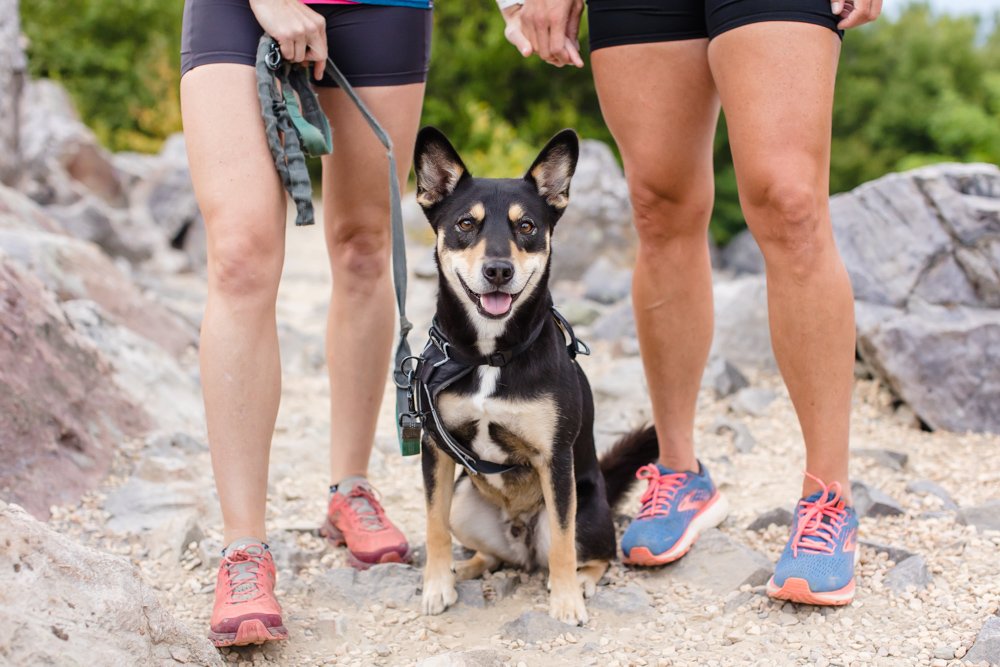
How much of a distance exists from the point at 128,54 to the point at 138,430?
1283 centimetres

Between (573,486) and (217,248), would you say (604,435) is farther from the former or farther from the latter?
(217,248)

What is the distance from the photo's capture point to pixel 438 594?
10.0 feet

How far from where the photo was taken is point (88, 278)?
18.1ft

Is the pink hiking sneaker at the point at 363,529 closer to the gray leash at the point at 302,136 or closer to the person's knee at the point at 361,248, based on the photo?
the gray leash at the point at 302,136

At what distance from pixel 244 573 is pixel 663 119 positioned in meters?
1.81

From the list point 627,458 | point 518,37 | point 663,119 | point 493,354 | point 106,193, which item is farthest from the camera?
point 106,193

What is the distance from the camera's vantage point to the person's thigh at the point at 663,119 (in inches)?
118

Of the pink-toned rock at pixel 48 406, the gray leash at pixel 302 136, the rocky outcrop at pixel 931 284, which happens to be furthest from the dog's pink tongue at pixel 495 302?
the rocky outcrop at pixel 931 284

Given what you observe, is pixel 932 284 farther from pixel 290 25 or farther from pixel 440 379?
pixel 290 25

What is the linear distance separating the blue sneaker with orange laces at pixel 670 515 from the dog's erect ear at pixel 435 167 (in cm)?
119

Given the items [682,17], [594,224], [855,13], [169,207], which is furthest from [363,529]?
[169,207]

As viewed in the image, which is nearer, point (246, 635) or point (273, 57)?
point (246, 635)

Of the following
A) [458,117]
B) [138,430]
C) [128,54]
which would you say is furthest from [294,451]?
[128,54]

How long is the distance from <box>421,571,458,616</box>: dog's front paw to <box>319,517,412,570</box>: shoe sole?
26 centimetres
